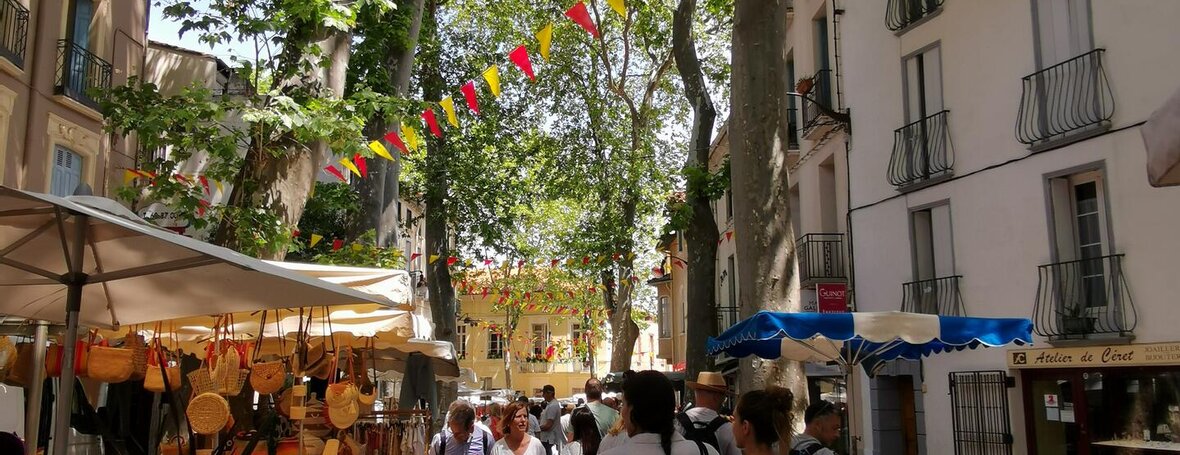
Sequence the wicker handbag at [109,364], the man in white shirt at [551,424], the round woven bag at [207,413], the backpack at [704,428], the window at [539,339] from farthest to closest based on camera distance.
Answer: the window at [539,339] → the man in white shirt at [551,424] → the backpack at [704,428] → the wicker handbag at [109,364] → the round woven bag at [207,413]

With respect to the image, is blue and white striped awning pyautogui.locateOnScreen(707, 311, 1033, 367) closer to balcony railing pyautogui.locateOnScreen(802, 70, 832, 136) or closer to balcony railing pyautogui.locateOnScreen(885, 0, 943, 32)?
balcony railing pyautogui.locateOnScreen(885, 0, 943, 32)

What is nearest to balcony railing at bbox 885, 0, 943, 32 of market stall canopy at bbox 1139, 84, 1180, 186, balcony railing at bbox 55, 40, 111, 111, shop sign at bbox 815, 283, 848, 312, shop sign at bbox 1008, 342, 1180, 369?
shop sign at bbox 815, 283, 848, 312

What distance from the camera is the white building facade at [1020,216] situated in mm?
13203

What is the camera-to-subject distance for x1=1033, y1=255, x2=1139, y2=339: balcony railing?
529 inches

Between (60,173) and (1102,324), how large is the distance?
655 inches

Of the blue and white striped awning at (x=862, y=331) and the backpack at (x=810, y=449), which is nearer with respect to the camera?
the backpack at (x=810, y=449)

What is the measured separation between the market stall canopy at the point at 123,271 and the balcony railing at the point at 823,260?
1590 cm

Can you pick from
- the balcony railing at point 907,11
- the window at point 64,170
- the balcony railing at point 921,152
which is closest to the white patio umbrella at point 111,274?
the window at point 64,170

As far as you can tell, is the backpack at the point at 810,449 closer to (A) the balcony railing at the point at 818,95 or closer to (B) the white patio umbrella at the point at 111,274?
(B) the white patio umbrella at the point at 111,274

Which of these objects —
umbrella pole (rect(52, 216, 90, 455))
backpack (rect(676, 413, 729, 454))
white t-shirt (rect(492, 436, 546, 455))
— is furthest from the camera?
Answer: white t-shirt (rect(492, 436, 546, 455))

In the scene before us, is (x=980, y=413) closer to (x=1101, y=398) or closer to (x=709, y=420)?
(x=1101, y=398)

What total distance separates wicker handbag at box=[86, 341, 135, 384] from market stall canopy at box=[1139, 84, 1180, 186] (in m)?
6.02

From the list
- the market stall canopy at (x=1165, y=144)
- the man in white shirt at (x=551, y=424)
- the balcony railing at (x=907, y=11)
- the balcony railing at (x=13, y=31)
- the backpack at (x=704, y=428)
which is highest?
the balcony railing at (x=907, y=11)

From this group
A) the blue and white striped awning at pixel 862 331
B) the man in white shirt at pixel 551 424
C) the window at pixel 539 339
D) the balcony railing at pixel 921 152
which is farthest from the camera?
the window at pixel 539 339
